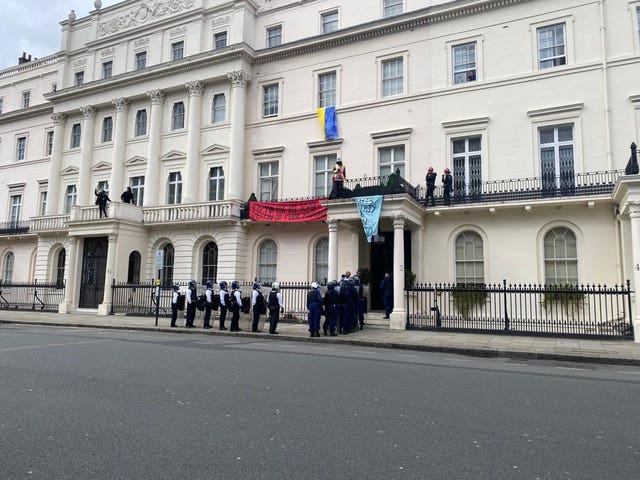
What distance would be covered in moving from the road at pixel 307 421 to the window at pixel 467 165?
1168 centimetres

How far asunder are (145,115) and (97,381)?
24.5m

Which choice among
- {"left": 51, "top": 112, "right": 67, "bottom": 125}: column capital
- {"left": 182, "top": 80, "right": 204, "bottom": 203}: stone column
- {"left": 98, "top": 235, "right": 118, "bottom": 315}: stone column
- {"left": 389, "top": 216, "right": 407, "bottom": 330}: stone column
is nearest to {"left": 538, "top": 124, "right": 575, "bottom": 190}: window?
{"left": 389, "top": 216, "right": 407, "bottom": 330}: stone column

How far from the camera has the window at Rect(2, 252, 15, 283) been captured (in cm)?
3323

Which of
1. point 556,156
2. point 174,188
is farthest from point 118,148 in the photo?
point 556,156

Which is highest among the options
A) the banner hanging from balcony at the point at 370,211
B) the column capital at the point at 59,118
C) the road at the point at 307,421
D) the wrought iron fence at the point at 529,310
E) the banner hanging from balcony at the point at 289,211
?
the column capital at the point at 59,118

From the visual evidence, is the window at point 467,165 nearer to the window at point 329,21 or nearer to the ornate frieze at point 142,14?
the window at point 329,21

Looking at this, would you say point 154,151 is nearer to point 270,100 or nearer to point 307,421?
point 270,100

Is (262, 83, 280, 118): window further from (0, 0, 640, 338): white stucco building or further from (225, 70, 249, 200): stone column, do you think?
(225, 70, 249, 200): stone column

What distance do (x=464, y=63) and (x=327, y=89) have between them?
6.63 m

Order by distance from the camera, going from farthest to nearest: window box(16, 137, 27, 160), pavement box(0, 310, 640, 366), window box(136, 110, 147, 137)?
window box(16, 137, 27, 160) < window box(136, 110, 147, 137) < pavement box(0, 310, 640, 366)

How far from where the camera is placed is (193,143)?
25.8 m

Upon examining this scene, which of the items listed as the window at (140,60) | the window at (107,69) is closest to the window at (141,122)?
the window at (140,60)

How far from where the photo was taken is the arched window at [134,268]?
25656 millimetres

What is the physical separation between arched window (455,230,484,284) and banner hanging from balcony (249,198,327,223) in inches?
231
